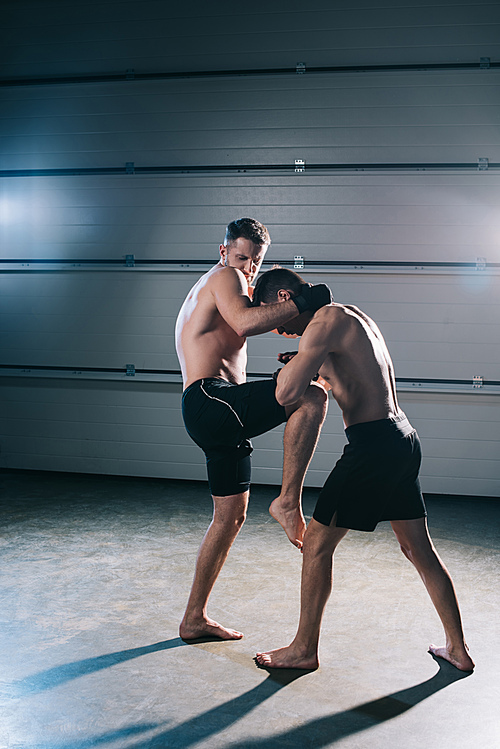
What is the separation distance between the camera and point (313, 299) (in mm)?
2578

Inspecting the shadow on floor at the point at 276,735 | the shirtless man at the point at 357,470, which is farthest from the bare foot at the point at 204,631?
the shadow on floor at the point at 276,735

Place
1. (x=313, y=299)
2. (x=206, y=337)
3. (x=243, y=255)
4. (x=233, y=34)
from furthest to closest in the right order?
(x=233, y=34) < (x=243, y=255) < (x=206, y=337) < (x=313, y=299)

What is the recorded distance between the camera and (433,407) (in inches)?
224

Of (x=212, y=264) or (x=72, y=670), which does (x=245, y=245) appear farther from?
(x=212, y=264)

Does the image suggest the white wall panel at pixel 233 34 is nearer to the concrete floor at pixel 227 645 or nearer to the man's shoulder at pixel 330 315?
the concrete floor at pixel 227 645

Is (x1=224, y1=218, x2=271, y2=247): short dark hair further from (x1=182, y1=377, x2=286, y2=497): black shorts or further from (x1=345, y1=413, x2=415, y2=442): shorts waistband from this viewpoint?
(x1=345, y1=413, x2=415, y2=442): shorts waistband

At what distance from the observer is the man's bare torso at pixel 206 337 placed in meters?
2.90

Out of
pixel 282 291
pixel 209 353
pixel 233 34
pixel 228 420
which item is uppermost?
pixel 233 34

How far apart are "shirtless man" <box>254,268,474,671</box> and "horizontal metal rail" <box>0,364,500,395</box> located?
10.3 feet

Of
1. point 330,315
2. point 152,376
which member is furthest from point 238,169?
point 330,315

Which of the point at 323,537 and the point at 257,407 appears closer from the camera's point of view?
the point at 323,537

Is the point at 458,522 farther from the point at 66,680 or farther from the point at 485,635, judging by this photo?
the point at 66,680

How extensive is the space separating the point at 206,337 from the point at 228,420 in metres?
0.39

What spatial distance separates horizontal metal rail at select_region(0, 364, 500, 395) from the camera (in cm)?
560
